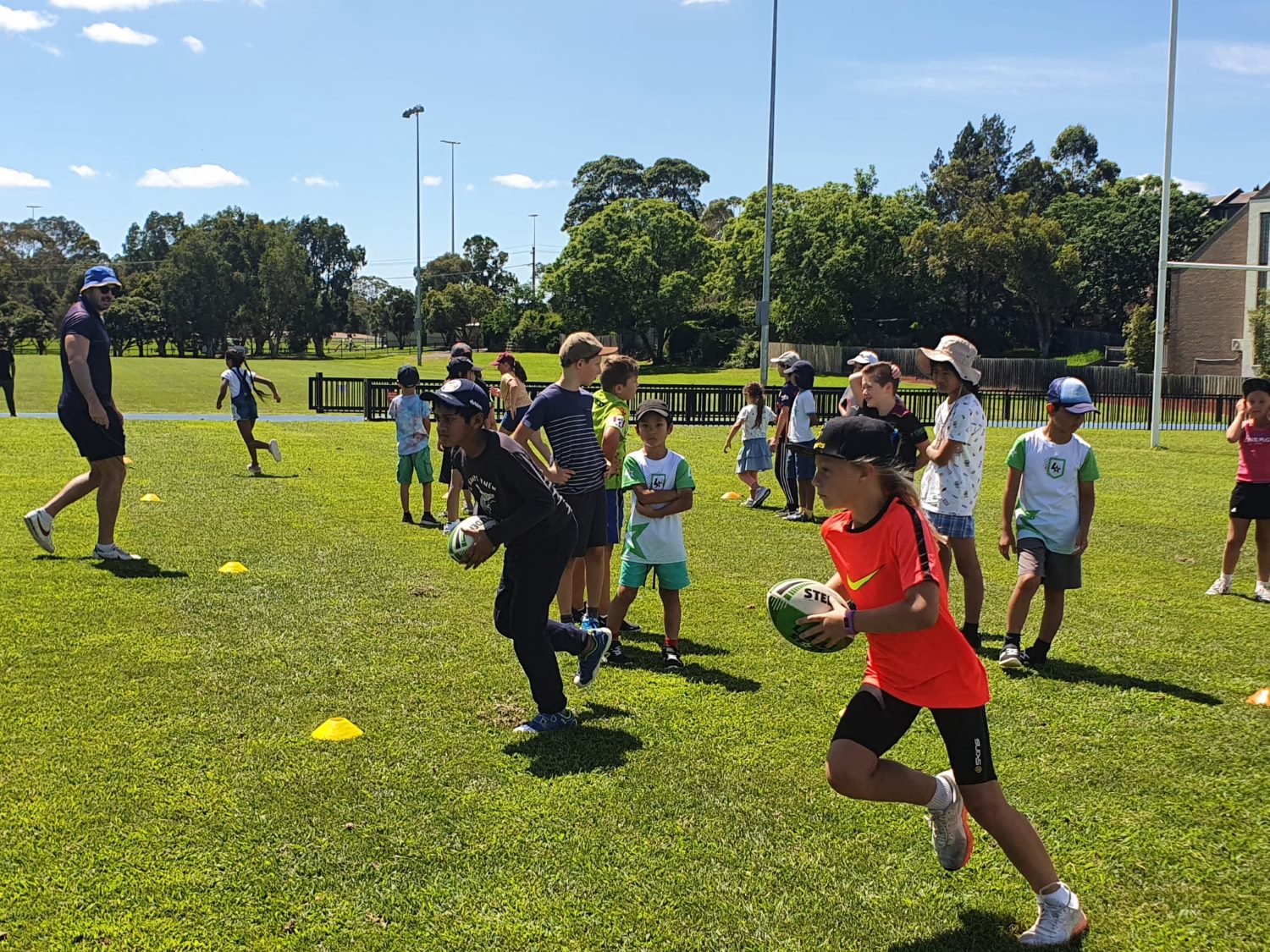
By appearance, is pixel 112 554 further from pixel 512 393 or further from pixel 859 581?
pixel 859 581

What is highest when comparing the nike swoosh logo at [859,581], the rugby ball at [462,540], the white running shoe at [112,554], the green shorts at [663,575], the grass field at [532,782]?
the nike swoosh logo at [859,581]

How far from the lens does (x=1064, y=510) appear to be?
6895 millimetres

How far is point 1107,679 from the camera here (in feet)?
22.4

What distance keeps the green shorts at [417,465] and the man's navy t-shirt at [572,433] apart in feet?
18.9

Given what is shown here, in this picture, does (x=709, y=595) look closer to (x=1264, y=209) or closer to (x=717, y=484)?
(x=717, y=484)

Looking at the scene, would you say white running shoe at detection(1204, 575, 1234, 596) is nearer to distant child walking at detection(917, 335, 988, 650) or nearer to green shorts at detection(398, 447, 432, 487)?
distant child walking at detection(917, 335, 988, 650)

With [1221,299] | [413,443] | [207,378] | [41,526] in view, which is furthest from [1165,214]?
[207,378]

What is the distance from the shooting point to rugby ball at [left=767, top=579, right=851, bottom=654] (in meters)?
3.77

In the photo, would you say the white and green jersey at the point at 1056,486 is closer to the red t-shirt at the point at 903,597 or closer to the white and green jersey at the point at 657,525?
the white and green jersey at the point at 657,525

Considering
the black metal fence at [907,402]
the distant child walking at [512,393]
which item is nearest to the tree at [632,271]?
the black metal fence at [907,402]

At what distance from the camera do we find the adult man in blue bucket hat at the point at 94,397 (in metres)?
8.68

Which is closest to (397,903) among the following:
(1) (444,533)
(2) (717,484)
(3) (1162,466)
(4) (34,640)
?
(4) (34,640)

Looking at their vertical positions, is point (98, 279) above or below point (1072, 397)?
above

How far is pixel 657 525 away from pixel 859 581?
327cm
